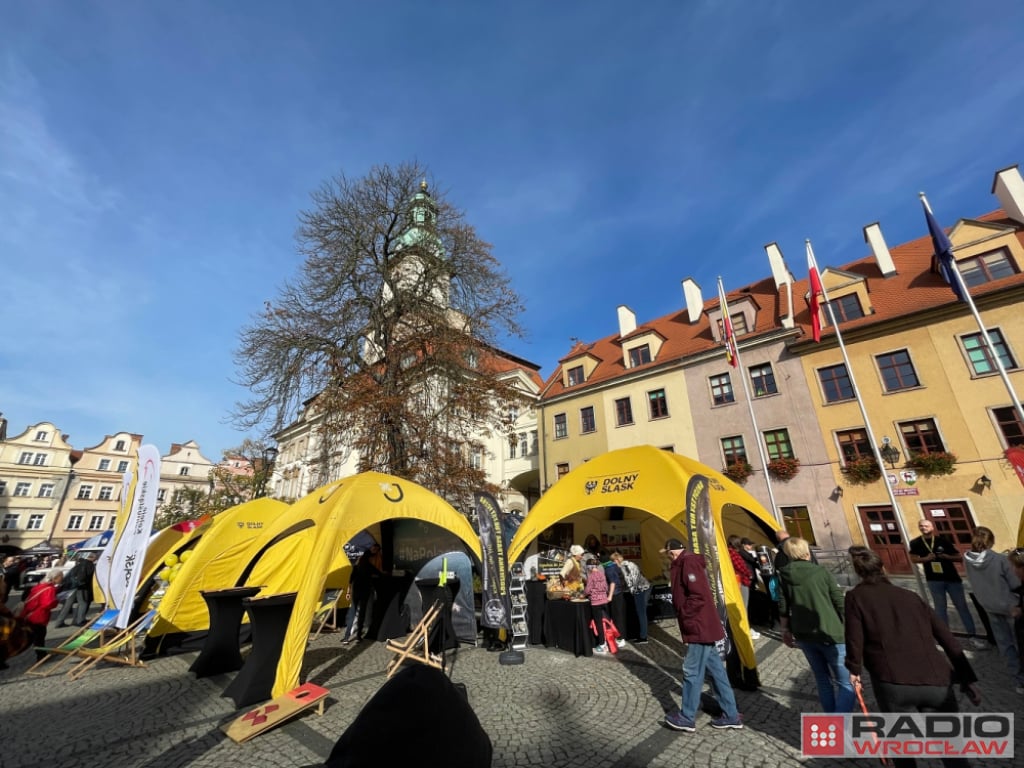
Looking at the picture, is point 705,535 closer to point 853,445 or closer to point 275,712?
point 275,712

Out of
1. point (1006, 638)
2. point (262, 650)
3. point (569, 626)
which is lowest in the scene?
point (569, 626)

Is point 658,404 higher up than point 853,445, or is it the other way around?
point 658,404

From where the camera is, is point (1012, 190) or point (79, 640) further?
point (1012, 190)

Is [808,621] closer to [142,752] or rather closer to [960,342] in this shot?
[142,752]

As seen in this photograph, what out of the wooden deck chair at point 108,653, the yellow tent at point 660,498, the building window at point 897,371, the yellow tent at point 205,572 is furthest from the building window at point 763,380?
the wooden deck chair at point 108,653

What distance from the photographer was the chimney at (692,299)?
25.5m

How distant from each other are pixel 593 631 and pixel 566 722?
3.04 meters

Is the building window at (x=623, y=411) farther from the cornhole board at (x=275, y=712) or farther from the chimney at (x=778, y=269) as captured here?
the cornhole board at (x=275, y=712)

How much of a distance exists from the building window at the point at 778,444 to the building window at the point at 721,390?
2339 mm

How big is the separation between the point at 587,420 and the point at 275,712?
2221 centimetres

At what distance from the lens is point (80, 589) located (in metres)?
11.8

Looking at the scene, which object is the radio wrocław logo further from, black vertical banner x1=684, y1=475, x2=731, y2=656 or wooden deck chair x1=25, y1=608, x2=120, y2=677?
wooden deck chair x1=25, y1=608, x2=120, y2=677

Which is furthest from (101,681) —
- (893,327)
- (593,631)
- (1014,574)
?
(893,327)

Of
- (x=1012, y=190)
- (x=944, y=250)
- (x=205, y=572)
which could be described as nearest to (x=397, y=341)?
(x=205, y=572)
